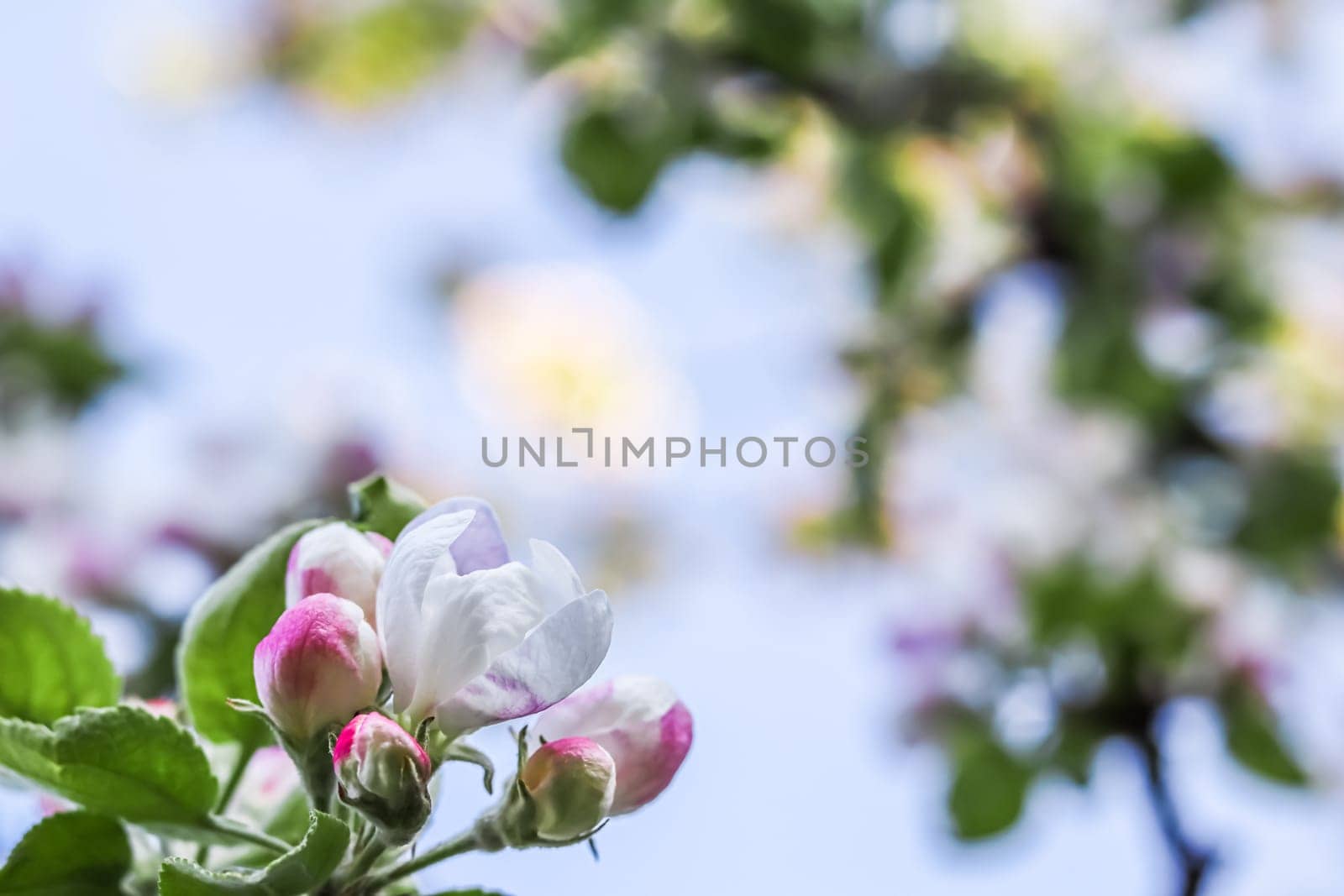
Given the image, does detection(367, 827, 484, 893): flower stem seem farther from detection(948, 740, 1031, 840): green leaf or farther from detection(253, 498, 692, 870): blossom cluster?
detection(948, 740, 1031, 840): green leaf

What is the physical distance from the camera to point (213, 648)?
0.89ft

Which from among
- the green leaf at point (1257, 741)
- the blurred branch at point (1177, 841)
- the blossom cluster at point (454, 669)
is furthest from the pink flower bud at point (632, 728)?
the green leaf at point (1257, 741)

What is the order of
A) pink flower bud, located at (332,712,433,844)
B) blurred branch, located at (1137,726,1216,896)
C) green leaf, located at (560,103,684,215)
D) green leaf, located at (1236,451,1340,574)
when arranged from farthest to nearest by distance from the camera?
green leaf, located at (1236,451,1340,574), green leaf, located at (560,103,684,215), blurred branch, located at (1137,726,1216,896), pink flower bud, located at (332,712,433,844)

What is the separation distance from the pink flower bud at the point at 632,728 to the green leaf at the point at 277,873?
45 millimetres

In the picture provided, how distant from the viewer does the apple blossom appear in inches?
8.6

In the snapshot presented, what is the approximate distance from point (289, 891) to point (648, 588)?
1.20 metres

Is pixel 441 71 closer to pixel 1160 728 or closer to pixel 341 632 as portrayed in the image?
pixel 1160 728

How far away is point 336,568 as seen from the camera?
24cm

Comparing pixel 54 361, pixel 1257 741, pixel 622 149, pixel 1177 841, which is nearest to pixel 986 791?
pixel 1257 741

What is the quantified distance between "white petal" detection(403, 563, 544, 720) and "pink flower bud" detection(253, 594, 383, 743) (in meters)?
0.01

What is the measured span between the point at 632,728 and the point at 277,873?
6 centimetres

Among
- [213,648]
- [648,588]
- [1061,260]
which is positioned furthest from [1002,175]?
[213,648]

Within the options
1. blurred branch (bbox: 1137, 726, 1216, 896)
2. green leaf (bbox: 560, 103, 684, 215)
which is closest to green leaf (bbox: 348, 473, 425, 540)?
blurred branch (bbox: 1137, 726, 1216, 896)

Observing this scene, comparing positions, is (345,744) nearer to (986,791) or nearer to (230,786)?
(230,786)
